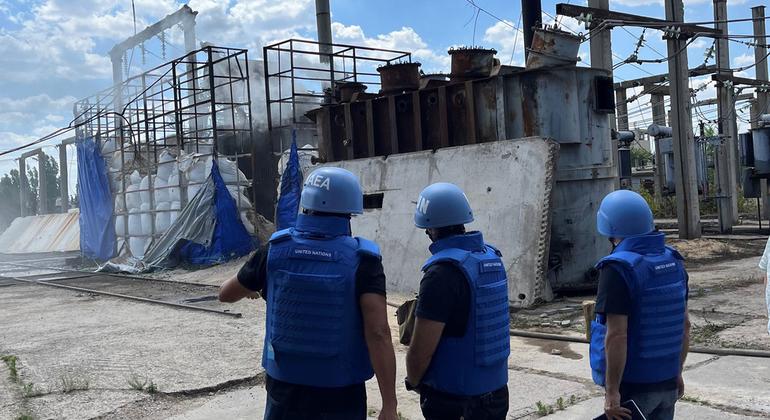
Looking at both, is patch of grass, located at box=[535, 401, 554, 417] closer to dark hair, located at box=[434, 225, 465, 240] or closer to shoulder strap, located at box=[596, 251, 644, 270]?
shoulder strap, located at box=[596, 251, 644, 270]

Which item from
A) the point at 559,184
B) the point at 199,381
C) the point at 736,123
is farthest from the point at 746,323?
the point at 736,123

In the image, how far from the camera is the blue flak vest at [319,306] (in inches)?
105

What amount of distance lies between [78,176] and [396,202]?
48.4 feet

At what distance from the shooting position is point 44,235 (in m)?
31.9

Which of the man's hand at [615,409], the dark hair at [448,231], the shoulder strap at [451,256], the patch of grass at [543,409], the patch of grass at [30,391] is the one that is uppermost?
the dark hair at [448,231]

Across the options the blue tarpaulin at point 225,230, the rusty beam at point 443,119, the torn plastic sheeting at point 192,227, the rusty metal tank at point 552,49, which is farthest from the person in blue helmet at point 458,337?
the torn plastic sheeting at point 192,227

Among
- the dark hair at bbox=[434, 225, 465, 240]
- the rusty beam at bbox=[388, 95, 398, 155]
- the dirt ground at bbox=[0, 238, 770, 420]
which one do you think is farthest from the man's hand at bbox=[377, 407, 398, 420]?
the rusty beam at bbox=[388, 95, 398, 155]

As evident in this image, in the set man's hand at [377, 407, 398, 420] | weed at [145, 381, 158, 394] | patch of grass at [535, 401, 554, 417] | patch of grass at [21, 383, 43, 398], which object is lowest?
patch of grass at [535, 401, 554, 417]

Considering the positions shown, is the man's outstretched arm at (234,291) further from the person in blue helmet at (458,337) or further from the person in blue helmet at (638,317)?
the person in blue helmet at (638,317)

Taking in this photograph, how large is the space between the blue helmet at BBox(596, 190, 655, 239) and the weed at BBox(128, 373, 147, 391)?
4196mm

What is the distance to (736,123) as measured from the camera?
19.3 meters

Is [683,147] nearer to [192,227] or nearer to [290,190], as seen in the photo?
[290,190]

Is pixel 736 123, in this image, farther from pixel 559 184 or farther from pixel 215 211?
pixel 215 211

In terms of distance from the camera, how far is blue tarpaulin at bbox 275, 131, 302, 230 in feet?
47.7
